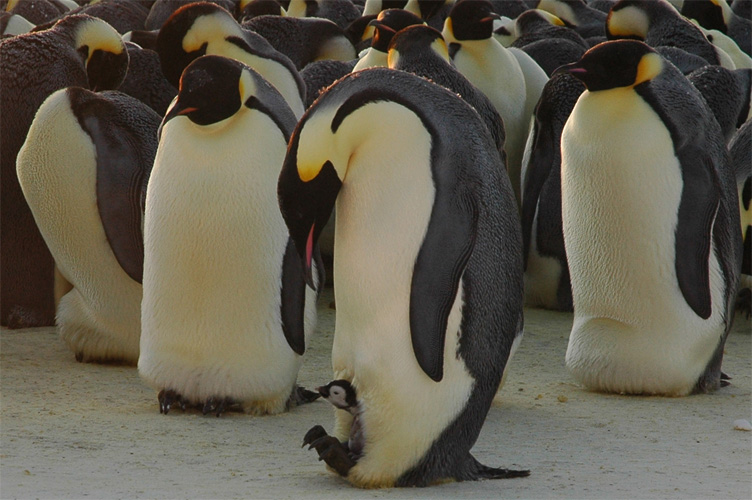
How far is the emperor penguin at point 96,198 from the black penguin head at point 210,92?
2.57 ft

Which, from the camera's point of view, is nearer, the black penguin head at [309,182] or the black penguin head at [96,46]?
the black penguin head at [309,182]

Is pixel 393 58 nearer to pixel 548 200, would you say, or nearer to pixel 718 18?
pixel 548 200

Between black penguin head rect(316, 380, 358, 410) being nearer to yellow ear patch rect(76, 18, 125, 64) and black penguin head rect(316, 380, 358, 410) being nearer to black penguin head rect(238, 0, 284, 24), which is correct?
yellow ear patch rect(76, 18, 125, 64)

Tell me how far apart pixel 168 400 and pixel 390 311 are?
1.22 metres

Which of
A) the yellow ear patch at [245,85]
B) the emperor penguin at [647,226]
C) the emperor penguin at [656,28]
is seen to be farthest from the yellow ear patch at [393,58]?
the emperor penguin at [656,28]

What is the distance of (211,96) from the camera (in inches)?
143

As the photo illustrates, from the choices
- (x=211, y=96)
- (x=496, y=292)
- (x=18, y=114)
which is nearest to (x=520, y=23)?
(x=18, y=114)

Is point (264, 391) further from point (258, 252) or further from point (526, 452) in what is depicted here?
point (526, 452)

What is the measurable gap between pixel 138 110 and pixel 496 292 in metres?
2.21

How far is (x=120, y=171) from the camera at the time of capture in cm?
446

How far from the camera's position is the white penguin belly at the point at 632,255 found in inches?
161

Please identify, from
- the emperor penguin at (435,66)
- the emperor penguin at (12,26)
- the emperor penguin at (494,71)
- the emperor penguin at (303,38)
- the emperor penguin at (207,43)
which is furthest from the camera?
the emperor penguin at (12,26)

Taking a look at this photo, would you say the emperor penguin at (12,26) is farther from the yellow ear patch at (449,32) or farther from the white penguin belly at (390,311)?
the white penguin belly at (390,311)

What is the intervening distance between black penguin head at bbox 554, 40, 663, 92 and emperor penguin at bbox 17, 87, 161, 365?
1.72m
